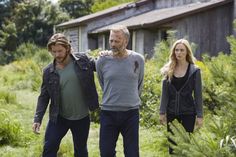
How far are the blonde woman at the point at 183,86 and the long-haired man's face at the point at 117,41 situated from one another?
2.71ft

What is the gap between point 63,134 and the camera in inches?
226

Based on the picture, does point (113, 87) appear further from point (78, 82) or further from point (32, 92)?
point (32, 92)

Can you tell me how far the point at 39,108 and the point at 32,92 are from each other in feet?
A: 40.6

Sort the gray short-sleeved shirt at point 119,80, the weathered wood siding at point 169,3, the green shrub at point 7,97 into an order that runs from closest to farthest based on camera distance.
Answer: the gray short-sleeved shirt at point 119,80 < the green shrub at point 7,97 < the weathered wood siding at point 169,3

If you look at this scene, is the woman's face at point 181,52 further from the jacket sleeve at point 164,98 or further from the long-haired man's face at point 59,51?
the long-haired man's face at point 59,51

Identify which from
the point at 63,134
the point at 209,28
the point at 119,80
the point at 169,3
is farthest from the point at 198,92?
the point at 169,3

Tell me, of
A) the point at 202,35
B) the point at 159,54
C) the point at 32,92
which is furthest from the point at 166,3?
the point at 159,54

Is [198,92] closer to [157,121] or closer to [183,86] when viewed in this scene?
[183,86]

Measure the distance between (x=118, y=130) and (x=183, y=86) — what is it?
3.22ft

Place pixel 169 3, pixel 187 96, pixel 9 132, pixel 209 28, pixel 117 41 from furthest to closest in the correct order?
pixel 169 3 → pixel 209 28 → pixel 9 132 → pixel 187 96 → pixel 117 41

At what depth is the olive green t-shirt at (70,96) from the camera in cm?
553

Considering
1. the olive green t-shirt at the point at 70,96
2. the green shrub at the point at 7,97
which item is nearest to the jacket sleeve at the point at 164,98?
the olive green t-shirt at the point at 70,96

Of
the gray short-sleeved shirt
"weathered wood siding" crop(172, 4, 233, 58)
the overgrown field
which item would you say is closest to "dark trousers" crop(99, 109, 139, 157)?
the gray short-sleeved shirt

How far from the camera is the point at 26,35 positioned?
1854 inches
